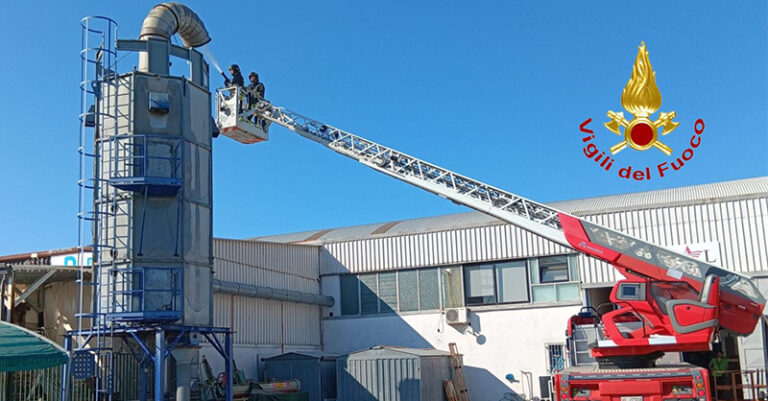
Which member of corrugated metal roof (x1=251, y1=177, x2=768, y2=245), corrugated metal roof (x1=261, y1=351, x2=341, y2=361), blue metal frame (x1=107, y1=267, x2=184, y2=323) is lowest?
corrugated metal roof (x1=261, y1=351, x2=341, y2=361)

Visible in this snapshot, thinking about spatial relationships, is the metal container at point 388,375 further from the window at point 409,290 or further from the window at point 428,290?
the window at point 409,290

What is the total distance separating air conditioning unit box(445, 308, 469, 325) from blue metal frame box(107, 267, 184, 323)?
44.8ft

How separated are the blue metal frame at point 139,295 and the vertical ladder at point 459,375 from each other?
44.1 feet

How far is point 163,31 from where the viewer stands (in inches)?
949

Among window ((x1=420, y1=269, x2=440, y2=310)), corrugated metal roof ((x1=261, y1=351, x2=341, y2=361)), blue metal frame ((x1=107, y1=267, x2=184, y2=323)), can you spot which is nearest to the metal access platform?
blue metal frame ((x1=107, y1=267, x2=184, y2=323))

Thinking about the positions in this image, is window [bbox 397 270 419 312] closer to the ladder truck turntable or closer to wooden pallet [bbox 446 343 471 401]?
wooden pallet [bbox 446 343 471 401]

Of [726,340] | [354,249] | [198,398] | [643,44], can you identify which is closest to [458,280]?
[354,249]

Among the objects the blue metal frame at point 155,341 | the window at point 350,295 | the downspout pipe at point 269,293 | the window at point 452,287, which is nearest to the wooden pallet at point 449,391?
the window at point 452,287

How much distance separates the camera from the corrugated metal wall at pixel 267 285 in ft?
100

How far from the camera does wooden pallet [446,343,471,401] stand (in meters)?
31.6

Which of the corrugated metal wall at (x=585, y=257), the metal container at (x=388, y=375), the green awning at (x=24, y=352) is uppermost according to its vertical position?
the corrugated metal wall at (x=585, y=257)

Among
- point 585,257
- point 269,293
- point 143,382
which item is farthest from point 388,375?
point 143,382

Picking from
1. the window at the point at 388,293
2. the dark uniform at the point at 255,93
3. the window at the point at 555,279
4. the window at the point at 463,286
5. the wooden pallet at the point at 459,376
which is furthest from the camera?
the window at the point at 388,293

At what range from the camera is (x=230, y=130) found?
26859 mm
